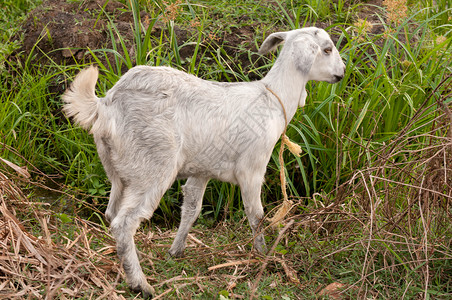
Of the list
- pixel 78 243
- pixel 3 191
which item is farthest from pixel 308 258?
pixel 3 191

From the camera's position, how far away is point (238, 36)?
18.8 feet

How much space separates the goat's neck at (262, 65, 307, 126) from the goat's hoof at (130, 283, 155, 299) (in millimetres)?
1383

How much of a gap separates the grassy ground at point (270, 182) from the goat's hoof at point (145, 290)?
10cm

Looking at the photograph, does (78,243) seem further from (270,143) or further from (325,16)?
(325,16)

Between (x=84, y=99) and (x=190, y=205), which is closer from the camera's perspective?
(x=84, y=99)

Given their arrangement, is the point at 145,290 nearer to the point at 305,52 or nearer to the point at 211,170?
the point at 211,170

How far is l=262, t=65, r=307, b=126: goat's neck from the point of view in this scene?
3.86 m

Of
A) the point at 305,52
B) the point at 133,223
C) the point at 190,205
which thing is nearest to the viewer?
the point at 133,223

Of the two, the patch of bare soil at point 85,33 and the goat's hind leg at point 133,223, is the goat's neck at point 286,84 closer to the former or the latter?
the goat's hind leg at point 133,223

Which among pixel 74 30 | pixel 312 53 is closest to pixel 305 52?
pixel 312 53

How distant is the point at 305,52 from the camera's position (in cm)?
377

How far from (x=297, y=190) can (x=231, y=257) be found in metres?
1.21

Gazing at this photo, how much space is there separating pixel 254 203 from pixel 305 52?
99 centimetres

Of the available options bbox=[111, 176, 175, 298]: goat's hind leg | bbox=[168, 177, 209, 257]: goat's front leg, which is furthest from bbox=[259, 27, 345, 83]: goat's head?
bbox=[111, 176, 175, 298]: goat's hind leg
